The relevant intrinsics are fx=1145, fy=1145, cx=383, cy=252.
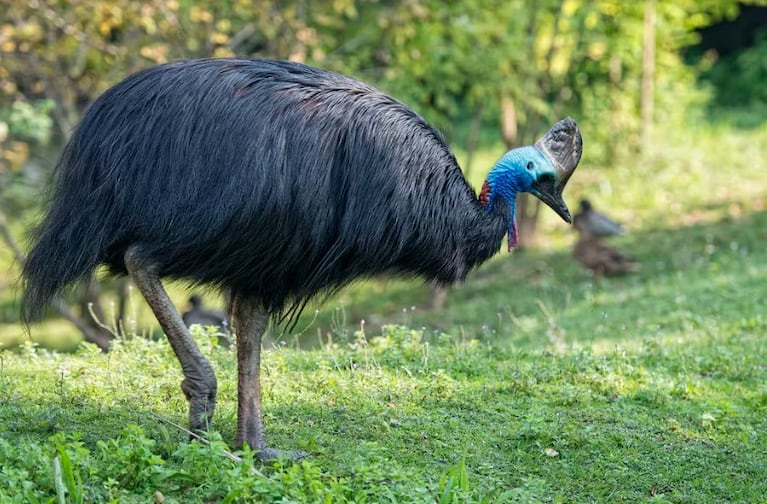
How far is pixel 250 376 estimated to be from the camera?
16.8ft

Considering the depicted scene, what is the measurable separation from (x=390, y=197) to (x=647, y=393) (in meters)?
2.12

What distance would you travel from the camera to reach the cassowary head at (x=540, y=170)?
5504 mm

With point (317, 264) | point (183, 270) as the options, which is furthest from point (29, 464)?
point (317, 264)

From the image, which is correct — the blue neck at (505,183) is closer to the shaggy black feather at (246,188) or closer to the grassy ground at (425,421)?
the shaggy black feather at (246,188)

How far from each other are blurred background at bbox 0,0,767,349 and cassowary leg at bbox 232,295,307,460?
0.21 metres

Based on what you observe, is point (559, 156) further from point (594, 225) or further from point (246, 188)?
point (594, 225)

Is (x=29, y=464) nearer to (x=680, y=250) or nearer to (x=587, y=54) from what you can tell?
(x=680, y=250)

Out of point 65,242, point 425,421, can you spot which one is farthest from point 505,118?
point 65,242

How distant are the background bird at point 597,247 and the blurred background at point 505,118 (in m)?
0.11

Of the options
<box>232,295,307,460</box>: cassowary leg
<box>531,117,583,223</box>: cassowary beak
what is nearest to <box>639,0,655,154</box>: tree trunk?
<box>531,117,583,223</box>: cassowary beak

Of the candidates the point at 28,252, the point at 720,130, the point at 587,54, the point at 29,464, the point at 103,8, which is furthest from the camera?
the point at 720,130

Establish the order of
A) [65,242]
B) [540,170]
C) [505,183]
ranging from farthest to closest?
[540,170] < [505,183] < [65,242]

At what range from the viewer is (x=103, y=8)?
9789 millimetres

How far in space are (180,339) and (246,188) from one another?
2.30ft
